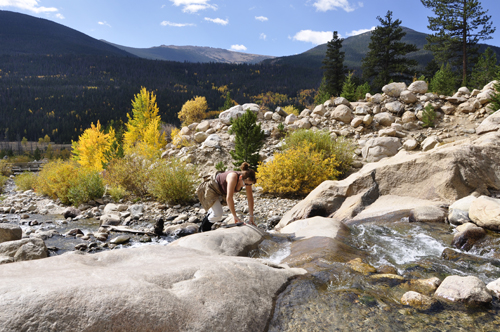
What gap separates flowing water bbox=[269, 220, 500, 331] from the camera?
2.82m

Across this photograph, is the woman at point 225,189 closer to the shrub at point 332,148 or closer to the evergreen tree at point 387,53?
the shrub at point 332,148

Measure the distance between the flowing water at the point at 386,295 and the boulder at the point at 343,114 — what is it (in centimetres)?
1242

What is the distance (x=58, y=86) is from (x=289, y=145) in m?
117

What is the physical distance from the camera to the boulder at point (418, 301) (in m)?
3.09

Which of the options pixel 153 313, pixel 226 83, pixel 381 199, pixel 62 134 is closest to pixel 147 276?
pixel 153 313

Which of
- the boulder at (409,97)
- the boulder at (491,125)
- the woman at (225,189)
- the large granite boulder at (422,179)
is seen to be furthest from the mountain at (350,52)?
the woman at (225,189)

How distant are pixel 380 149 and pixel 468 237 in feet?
27.9

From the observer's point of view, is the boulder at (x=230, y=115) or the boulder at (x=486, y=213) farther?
the boulder at (x=230, y=115)

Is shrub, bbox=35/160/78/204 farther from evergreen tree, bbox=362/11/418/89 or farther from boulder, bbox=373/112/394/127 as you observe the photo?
evergreen tree, bbox=362/11/418/89

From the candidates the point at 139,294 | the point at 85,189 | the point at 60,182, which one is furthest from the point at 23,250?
the point at 60,182

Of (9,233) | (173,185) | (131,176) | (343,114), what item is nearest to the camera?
(9,233)

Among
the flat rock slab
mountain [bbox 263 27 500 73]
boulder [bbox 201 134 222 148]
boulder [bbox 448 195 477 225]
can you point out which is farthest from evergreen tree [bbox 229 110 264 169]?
mountain [bbox 263 27 500 73]

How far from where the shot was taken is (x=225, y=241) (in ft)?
16.0

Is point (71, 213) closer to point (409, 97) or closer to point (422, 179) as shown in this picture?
point (422, 179)
